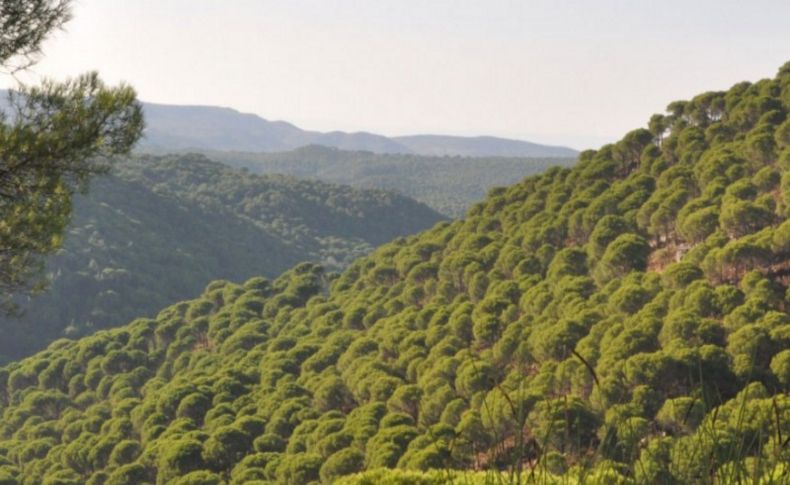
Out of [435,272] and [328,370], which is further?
[435,272]

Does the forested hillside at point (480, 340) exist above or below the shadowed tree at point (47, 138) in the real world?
below

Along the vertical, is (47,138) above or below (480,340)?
above

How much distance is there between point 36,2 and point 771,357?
43.5 m

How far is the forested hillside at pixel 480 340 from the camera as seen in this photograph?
47375 millimetres

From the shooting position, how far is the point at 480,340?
65.7m

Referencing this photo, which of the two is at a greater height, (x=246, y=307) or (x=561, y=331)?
(x=561, y=331)

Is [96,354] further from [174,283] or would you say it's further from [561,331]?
[174,283]

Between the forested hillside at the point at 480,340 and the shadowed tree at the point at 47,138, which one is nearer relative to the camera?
the shadowed tree at the point at 47,138

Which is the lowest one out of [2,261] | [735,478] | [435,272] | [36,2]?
[435,272]

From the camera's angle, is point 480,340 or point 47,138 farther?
point 480,340

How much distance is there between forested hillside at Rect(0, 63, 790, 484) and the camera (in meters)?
47.4

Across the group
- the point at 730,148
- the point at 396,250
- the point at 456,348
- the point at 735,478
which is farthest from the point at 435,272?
the point at 735,478

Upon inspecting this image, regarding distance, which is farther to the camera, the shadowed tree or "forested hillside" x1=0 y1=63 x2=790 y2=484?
"forested hillside" x1=0 y1=63 x2=790 y2=484

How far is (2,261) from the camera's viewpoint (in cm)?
2012
